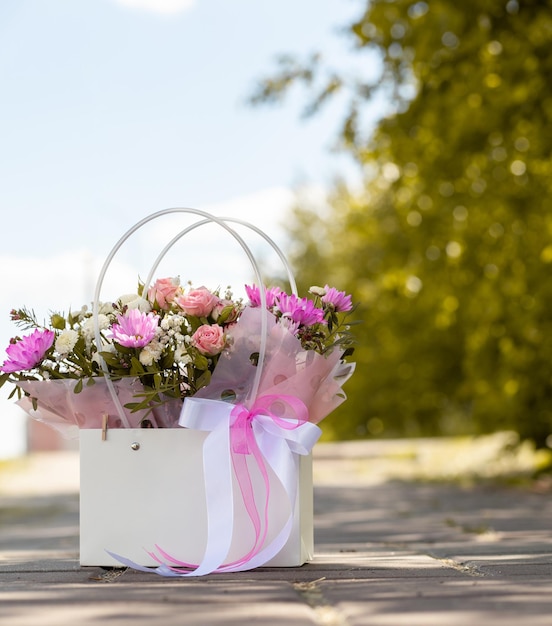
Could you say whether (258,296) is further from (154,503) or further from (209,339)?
(154,503)

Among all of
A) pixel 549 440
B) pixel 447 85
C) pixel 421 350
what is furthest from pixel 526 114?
pixel 421 350

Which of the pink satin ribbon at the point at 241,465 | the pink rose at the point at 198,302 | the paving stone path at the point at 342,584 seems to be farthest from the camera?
the pink rose at the point at 198,302

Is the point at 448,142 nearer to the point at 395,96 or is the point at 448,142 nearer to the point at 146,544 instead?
the point at 395,96

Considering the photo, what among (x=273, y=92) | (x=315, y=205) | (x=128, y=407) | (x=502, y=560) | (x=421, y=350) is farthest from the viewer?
(x=315, y=205)

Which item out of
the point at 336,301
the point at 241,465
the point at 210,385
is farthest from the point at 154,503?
the point at 336,301

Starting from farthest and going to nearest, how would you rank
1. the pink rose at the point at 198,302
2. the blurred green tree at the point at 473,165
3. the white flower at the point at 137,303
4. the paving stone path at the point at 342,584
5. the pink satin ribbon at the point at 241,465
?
the blurred green tree at the point at 473,165 < the white flower at the point at 137,303 < the pink rose at the point at 198,302 < the pink satin ribbon at the point at 241,465 < the paving stone path at the point at 342,584

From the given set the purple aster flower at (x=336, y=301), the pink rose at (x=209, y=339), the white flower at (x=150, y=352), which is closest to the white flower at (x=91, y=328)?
the white flower at (x=150, y=352)

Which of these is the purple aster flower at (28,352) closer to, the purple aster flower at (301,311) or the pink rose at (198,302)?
the pink rose at (198,302)

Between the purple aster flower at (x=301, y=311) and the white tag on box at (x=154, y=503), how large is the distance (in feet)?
1.51

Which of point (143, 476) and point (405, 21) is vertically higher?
point (405, 21)

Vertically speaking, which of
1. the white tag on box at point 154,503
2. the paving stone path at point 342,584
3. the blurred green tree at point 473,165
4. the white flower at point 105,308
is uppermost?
the blurred green tree at point 473,165

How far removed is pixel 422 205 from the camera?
10.4 metres

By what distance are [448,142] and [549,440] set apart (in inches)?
125

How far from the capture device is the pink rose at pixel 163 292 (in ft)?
11.4
